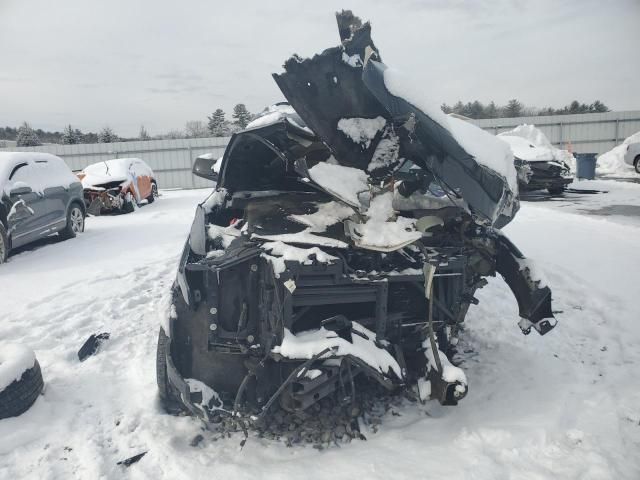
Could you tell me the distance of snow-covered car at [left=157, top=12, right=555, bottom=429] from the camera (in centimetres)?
221

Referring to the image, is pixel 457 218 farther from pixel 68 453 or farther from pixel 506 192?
pixel 68 453

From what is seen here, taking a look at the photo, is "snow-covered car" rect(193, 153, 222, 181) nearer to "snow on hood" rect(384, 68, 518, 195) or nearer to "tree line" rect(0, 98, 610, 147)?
"snow on hood" rect(384, 68, 518, 195)

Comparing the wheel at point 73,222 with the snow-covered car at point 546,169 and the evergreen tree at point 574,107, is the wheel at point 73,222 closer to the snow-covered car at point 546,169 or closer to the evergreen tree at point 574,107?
the snow-covered car at point 546,169

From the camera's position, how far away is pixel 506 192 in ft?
7.77

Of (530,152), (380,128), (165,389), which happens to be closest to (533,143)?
(530,152)

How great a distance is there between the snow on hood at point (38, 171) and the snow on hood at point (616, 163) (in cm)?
2138

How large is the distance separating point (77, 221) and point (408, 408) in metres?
7.97

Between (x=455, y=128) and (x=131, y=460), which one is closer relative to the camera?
(x=131, y=460)

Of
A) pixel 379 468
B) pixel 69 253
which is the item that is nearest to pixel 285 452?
pixel 379 468

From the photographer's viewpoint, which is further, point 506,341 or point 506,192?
point 506,341

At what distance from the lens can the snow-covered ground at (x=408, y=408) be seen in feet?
6.91

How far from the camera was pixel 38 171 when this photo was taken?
7.32 meters

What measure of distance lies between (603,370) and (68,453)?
3.31 metres

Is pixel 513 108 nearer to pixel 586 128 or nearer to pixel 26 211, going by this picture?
pixel 586 128
